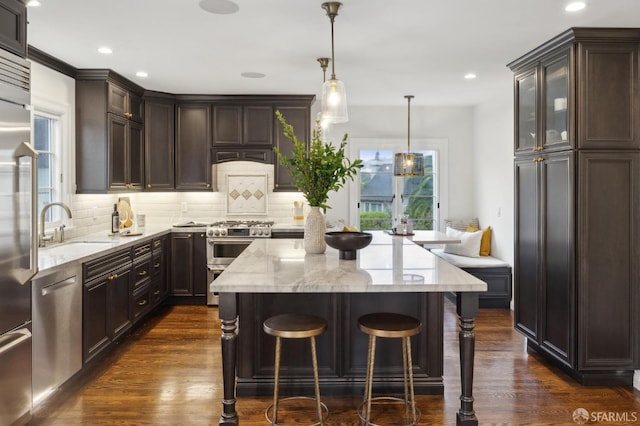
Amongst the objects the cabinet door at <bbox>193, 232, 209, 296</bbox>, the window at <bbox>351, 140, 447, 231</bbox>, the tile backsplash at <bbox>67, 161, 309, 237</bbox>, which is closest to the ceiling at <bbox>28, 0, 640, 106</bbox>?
the tile backsplash at <bbox>67, 161, 309, 237</bbox>

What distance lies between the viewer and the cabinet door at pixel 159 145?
6023 mm

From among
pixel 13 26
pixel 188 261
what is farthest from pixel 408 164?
pixel 13 26

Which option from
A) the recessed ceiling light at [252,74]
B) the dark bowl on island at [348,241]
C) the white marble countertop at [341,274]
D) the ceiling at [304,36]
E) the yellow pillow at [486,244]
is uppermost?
the recessed ceiling light at [252,74]

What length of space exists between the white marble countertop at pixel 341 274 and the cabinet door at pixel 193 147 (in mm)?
2976

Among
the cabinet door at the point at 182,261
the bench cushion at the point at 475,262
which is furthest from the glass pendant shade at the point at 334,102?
the cabinet door at the point at 182,261

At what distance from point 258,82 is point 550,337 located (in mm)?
3969

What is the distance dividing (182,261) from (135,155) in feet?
4.68

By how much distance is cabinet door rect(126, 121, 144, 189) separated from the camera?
554cm

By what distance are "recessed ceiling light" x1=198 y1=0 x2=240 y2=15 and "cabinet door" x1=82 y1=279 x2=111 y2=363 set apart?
2.25 meters

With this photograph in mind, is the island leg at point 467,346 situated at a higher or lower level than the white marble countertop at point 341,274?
lower

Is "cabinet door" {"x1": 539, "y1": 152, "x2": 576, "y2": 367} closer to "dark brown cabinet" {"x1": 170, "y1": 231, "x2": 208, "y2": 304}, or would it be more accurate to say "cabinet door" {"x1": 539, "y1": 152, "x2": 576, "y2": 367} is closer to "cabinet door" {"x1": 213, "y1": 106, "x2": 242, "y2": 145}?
"cabinet door" {"x1": 213, "y1": 106, "x2": 242, "y2": 145}

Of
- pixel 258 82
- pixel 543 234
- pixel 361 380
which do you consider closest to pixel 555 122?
pixel 543 234

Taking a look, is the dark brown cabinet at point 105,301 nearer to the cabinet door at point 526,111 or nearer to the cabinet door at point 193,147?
the cabinet door at point 193,147

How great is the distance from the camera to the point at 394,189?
7.20 metres
